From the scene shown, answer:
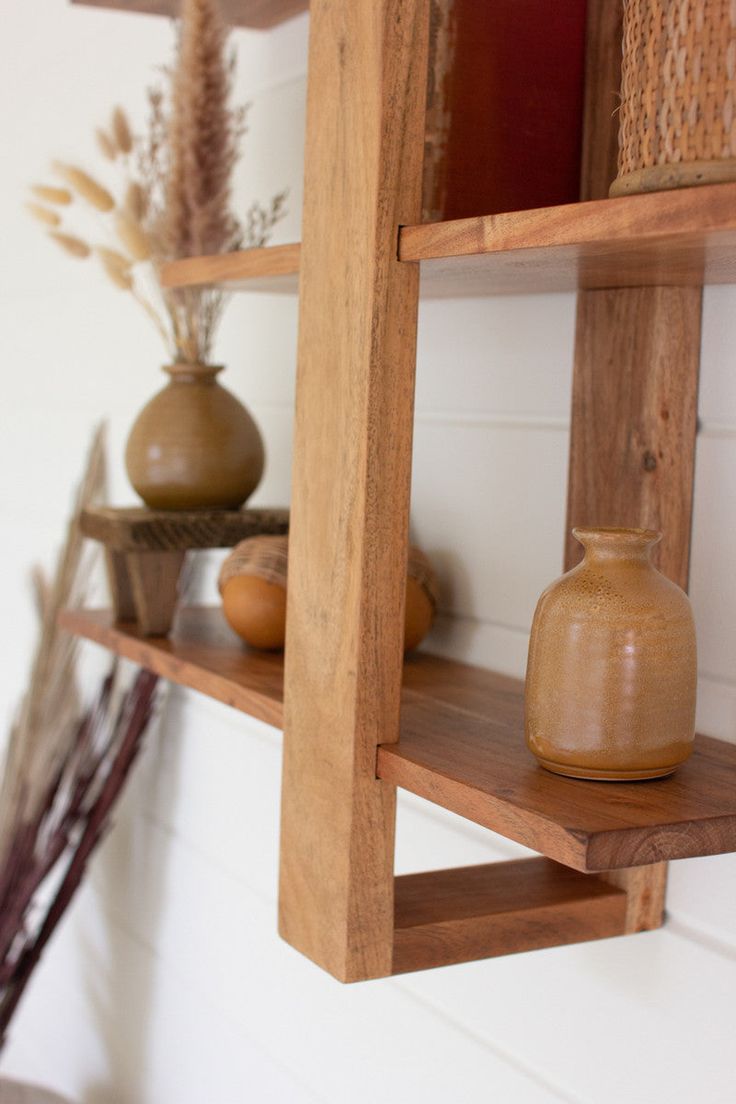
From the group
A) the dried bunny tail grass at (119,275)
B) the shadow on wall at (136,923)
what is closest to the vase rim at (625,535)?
the dried bunny tail grass at (119,275)

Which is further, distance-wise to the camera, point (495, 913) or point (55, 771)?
point (55, 771)

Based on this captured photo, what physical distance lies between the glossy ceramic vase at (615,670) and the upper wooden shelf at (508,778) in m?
0.02

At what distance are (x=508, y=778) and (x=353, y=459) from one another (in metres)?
0.21

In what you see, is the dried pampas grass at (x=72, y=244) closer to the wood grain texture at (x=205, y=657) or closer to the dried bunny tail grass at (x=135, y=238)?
the dried bunny tail grass at (x=135, y=238)

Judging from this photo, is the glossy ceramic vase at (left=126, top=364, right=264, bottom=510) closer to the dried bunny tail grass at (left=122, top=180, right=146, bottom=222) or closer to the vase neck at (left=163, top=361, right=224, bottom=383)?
the vase neck at (left=163, top=361, right=224, bottom=383)

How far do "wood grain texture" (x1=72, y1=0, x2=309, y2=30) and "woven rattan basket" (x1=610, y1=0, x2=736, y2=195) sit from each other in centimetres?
76

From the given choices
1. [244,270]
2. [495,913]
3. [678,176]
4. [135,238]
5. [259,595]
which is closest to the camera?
[678,176]

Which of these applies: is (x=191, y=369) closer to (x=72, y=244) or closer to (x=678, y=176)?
(x=72, y=244)

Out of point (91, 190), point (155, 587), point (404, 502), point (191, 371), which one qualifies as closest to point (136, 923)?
point (155, 587)

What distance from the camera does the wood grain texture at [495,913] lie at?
0.82 m

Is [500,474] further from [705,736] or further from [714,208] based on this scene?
[714,208]

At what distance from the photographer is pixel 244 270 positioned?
3.17ft

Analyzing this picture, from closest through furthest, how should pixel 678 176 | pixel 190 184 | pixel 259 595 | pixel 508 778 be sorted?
pixel 678 176 < pixel 508 778 < pixel 259 595 < pixel 190 184

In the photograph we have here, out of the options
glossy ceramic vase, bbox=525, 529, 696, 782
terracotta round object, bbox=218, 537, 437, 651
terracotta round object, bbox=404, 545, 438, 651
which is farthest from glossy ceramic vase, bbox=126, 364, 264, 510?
glossy ceramic vase, bbox=525, 529, 696, 782
